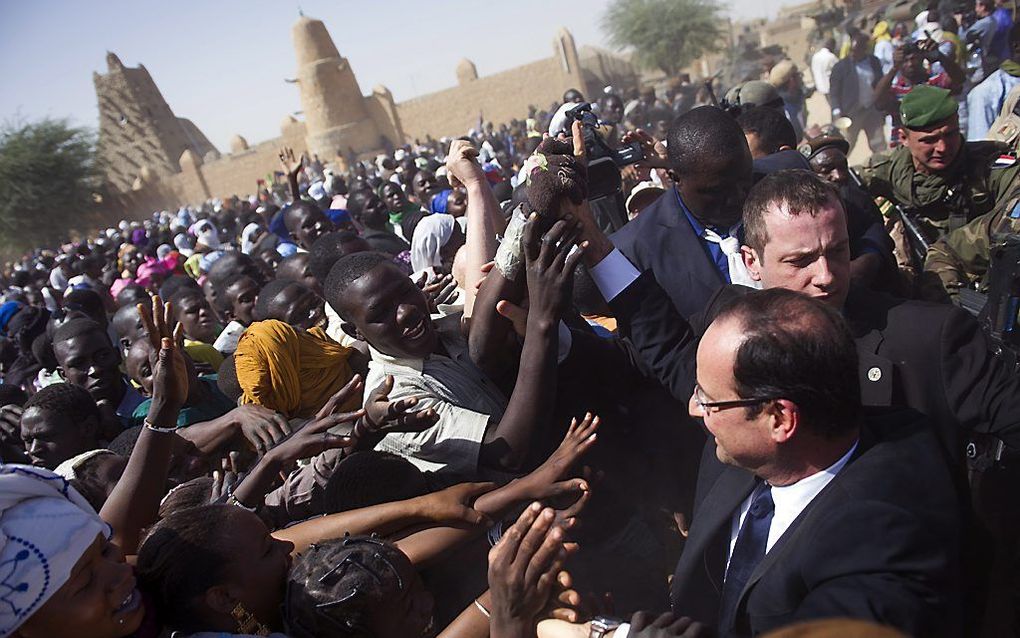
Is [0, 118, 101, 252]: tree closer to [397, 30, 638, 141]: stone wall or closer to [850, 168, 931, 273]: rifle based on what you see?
[397, 30, 638, 141]: stone wall

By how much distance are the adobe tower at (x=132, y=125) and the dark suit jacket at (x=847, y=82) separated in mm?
43963

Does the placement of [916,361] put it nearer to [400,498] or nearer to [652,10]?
[400,498]

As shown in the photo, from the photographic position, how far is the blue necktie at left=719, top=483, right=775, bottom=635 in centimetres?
158

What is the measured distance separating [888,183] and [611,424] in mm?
2483

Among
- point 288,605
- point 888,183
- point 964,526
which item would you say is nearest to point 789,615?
point 964,526

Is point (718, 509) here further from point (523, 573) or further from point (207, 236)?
point (207, 236)

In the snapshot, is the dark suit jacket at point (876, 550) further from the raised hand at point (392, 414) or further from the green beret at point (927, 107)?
the green beret at point (927, 107)

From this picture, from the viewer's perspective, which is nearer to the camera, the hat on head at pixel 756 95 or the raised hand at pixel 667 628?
the raised hand at pixel 667 628

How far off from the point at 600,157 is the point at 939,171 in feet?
6.74

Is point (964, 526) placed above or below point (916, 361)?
below

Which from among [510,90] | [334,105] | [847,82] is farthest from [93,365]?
[334,105]

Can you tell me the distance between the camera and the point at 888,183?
385 cm

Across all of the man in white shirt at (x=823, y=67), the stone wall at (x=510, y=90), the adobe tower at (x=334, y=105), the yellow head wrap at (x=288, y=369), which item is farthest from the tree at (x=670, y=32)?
the yellow head wrap at (x=288, y=369)

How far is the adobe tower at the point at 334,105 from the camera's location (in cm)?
4062
